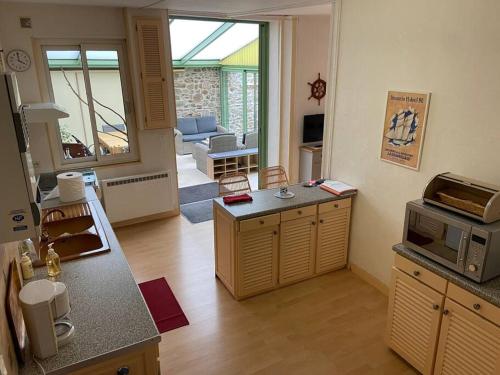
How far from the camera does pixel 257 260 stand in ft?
10.7

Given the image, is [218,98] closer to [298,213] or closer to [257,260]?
[298,213]

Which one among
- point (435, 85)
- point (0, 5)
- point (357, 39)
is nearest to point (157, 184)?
point (0, 5)

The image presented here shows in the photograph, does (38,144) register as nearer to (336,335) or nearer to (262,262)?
(262,262)

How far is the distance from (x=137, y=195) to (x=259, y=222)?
2.19 meters

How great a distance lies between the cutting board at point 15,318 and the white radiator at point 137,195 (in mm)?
2769

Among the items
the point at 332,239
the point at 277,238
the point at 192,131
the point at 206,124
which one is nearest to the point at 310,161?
the point at 332,239

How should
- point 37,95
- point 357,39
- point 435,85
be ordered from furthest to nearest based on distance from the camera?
point 37,95 < point 357,39 < point 435,85

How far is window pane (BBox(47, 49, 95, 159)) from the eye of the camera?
4281 mm

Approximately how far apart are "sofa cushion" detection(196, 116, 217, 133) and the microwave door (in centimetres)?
779

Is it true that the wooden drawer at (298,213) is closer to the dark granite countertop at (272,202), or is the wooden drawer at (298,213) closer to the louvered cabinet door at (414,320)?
the dark granite countertop at (272,202)

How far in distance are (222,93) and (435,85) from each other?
8131 millimetres

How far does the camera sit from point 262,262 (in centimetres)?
330

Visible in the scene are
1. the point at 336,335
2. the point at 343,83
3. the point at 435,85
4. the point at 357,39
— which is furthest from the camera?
the point at 343,83

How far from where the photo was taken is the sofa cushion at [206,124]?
9680 millimetres
